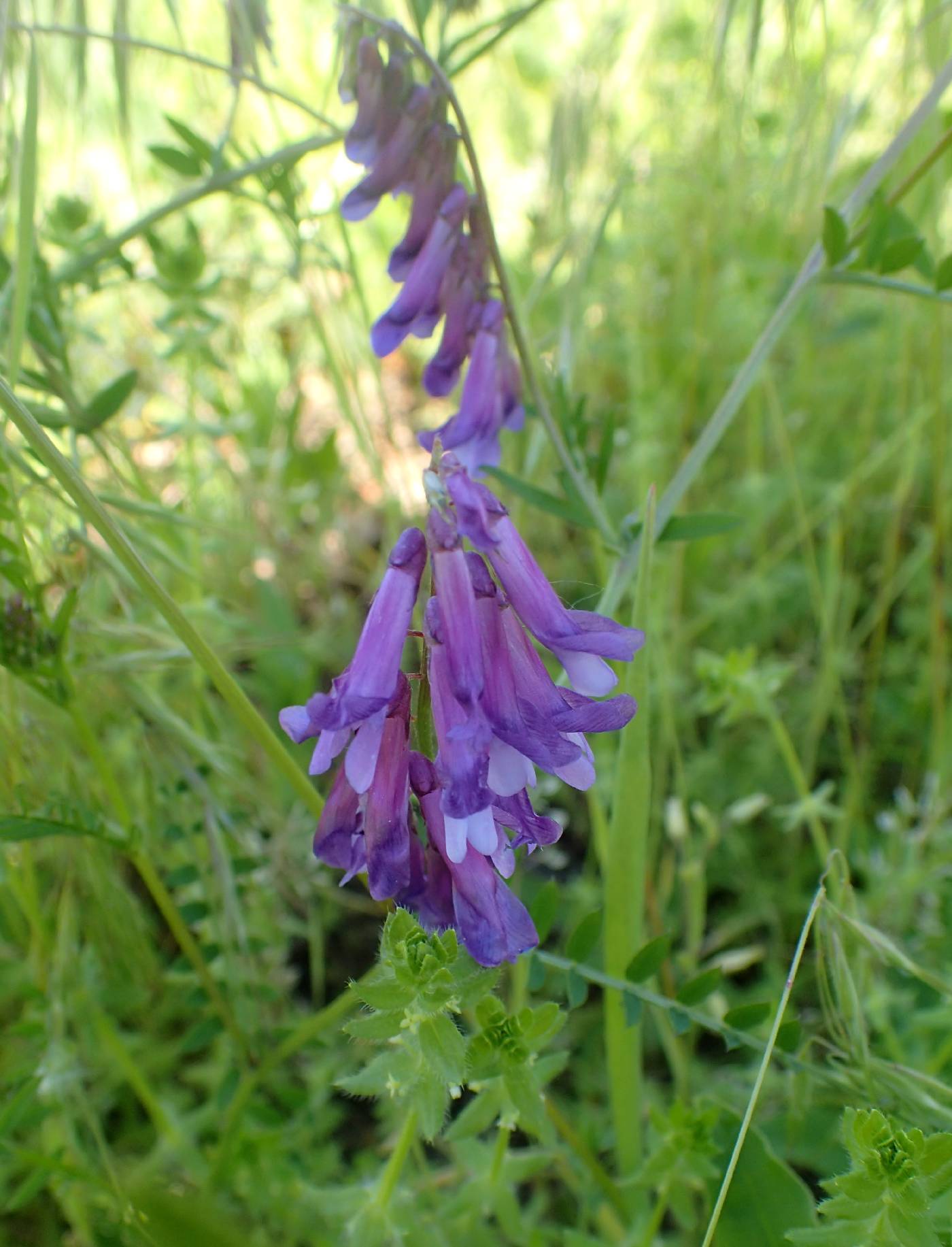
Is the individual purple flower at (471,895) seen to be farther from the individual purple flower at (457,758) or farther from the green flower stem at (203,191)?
the green flower stem at (203,191)

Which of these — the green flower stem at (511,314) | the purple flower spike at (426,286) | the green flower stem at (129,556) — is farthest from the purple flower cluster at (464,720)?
the purple flower spike at (426,286)

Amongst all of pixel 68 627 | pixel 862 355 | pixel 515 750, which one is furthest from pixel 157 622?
pixel 862 355

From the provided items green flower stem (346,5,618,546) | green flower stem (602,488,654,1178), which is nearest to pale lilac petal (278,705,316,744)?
green flower stem (602,488,654,1178)

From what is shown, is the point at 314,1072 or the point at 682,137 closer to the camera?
the point at 314,1072

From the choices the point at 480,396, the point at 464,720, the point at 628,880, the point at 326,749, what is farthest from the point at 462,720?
the point at 480,396

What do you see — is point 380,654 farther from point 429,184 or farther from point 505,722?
point 429,184

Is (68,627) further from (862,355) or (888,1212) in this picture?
(862,355)

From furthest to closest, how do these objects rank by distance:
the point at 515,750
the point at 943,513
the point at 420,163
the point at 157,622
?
the point at 943,513 → the point at 157,622 → the point at 420,163 → the point at 515,750
